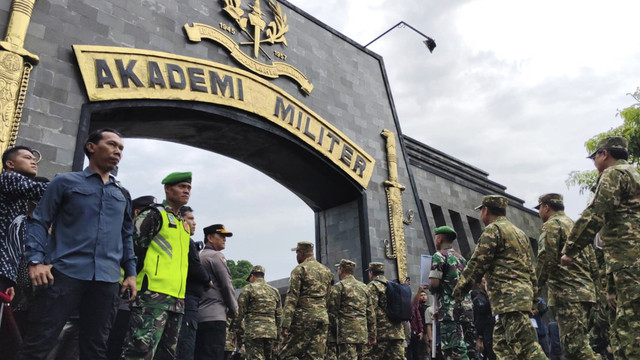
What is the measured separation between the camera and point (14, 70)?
7.04m

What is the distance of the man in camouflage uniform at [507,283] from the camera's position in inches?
186

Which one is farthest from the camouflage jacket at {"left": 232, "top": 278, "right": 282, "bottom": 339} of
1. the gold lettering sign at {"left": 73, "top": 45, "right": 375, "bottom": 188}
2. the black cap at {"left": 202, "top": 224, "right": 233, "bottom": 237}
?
the gold lettering sign at {"left": 73, "top": 45, "right": 375, "bottom": 188}

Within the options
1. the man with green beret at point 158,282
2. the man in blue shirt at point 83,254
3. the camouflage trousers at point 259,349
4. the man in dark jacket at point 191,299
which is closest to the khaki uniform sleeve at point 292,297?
the camouflage trousers at point 259,349

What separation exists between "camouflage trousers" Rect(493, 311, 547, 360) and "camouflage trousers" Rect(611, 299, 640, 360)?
2.00ft

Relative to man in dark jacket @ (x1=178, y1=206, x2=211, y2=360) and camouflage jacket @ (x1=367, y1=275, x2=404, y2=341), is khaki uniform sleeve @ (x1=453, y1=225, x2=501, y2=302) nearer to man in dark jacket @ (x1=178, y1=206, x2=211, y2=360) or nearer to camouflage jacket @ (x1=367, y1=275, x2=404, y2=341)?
man in dark jacket @ (x1=178, y1=206, x2=211, y2=360)

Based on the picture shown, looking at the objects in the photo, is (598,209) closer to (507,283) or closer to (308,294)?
(507,283)

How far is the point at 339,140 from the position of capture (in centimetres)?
1191

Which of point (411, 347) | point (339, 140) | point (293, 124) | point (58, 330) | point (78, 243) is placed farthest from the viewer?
point (339, 140)

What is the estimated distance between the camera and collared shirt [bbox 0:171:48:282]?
386 cm

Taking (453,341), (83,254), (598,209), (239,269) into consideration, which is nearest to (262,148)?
(453,341)

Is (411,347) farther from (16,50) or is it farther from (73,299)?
(16,50)

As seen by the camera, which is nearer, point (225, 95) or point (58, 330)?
point (58, 330)

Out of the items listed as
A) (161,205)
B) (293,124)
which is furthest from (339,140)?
(161,205)

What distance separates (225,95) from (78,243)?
21.3 ft
